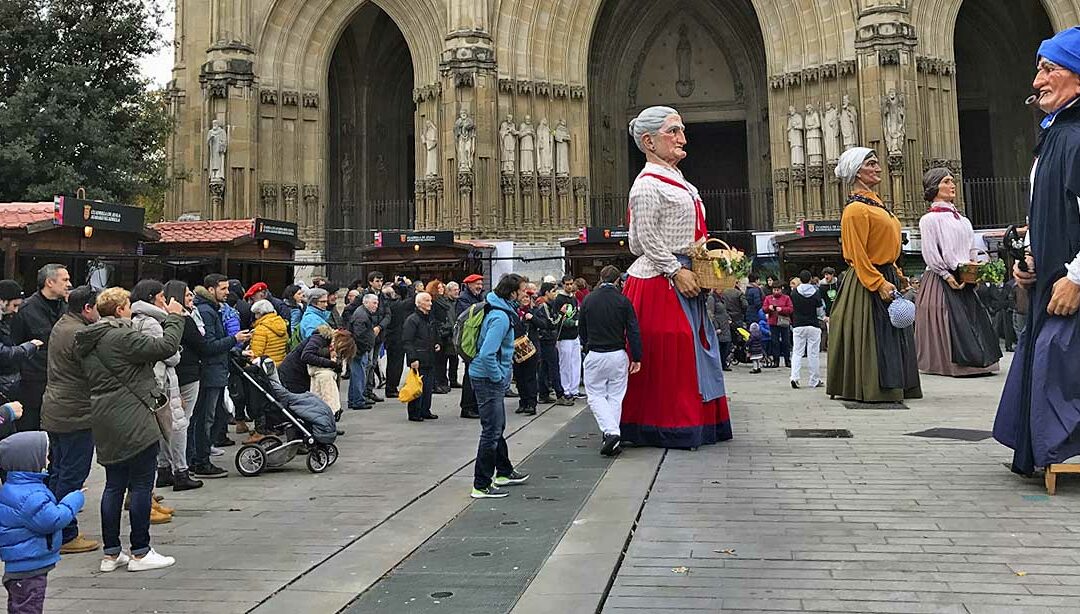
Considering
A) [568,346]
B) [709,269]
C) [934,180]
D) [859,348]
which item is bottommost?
[859,348]

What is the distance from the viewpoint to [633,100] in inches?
1221

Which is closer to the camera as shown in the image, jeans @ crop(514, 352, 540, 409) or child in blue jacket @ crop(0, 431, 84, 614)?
child in blue jacket @ crop(0, 431, 84, 614)

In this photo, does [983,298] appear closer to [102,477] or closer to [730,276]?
[730,276]

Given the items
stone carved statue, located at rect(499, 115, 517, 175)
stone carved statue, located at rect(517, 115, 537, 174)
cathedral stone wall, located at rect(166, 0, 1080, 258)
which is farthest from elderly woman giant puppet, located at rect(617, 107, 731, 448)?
stone carved statue, located at rect(517, 115, 537, 174)

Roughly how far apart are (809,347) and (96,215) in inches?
510

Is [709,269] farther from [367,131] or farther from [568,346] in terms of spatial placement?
[367,131]

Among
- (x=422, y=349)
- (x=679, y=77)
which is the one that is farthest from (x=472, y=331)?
(x=679, y=77)

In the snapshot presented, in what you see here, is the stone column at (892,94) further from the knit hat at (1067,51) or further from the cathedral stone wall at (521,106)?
the knit hat at (1067,51)

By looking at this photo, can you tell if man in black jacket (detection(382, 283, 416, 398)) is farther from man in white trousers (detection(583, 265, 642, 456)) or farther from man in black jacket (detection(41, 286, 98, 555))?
man in black jacket (detection(41, 286, 98, 555))

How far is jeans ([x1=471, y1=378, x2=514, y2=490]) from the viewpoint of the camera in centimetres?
570

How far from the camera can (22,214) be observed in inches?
573

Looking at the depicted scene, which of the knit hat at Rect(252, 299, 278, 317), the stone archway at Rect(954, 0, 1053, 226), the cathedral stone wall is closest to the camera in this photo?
the knit hat at Rect(252, 299, 278, 317)

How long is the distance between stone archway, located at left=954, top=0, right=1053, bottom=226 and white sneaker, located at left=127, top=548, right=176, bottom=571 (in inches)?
1065

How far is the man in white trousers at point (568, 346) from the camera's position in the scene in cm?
1180
